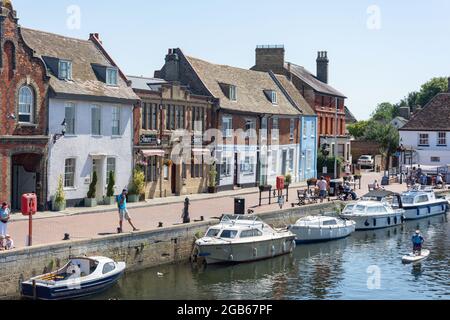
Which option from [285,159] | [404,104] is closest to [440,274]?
[285,159]

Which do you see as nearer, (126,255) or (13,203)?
(126,255)

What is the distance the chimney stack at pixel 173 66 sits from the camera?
5556 cm

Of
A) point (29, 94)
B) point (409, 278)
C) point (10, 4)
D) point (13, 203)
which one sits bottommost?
point (409, 278)

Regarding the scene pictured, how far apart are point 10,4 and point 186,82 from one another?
19.7 meters

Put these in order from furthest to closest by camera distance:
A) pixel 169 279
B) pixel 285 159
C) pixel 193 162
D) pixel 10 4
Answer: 1. pixel 285 159
2. pixel 193 162
3. pixel 10 4
4. pixel 169 279

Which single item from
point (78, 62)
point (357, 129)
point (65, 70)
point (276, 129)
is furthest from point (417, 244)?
point (357, 129)

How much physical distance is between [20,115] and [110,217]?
23.3 feet

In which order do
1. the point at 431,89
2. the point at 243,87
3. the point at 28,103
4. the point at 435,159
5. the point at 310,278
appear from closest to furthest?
the point at 310,278, the point at 28,103, the point at 243,87, the point at 435,159, the point at 431,89

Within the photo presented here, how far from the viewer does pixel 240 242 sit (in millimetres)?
35844

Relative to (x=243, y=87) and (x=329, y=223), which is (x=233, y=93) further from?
(x=329, y=223)

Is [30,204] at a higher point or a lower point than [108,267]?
higher

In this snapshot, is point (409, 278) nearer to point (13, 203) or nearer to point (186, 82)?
point (13, 203)

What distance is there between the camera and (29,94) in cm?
3862
